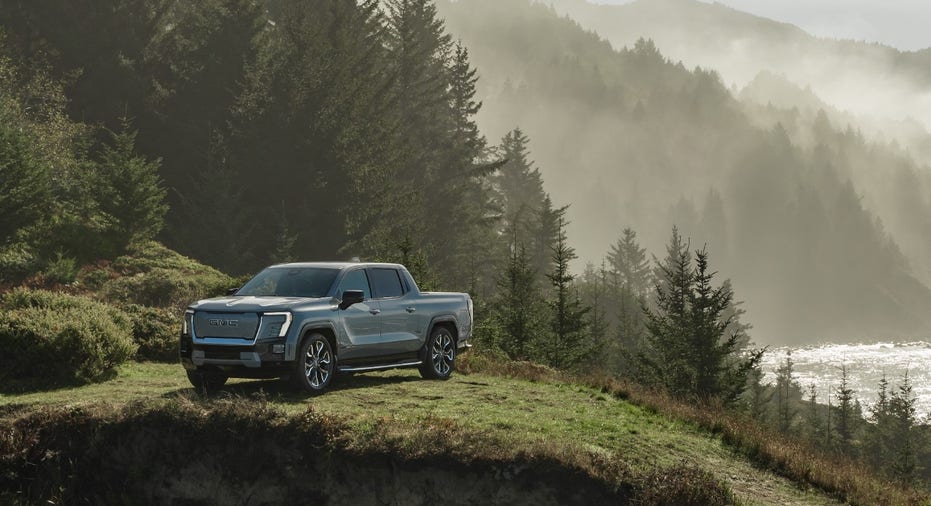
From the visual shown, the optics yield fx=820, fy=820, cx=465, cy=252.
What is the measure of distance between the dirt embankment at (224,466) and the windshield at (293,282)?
251cm

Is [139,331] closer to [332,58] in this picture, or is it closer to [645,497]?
[645,497]

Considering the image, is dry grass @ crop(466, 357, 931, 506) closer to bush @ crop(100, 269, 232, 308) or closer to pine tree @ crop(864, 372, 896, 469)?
bush @ crop(100, 269, 232, 308)

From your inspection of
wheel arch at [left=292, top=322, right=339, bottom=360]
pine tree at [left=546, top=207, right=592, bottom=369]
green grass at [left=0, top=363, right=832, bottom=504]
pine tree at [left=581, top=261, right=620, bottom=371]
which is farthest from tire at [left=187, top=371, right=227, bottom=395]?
pine tree at [left=581, top=261, right=620, bottom=371]

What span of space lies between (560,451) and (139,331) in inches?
463

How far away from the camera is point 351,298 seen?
43.4 feet

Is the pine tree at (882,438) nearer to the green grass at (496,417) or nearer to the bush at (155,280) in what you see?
the bush at (155,280)

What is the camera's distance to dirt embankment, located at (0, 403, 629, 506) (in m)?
10.7

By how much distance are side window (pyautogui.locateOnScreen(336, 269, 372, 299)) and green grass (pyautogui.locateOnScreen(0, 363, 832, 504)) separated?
172cm

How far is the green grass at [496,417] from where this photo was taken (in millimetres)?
11070

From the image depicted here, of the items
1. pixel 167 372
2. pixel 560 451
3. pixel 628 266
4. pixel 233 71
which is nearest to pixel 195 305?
pixel 167 372

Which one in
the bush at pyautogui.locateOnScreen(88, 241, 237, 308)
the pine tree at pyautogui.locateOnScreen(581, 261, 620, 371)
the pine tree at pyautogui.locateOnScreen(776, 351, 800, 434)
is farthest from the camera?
the pine tree at pyautogui.locateOnScreen(776, 351, 800, 434)

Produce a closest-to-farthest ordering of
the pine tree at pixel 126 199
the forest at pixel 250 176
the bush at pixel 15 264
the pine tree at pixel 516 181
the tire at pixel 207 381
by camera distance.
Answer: the tire at pixel 207 381 → the bush at pixel 15 264 → the forest at pixel 250 176 → the pine tree at pixel 126 199 → the pine tree at pixel 516 181

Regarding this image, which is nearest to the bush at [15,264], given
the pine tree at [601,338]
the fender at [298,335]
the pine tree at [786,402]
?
the fender at [298,335]

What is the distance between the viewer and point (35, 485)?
38.3 feet
